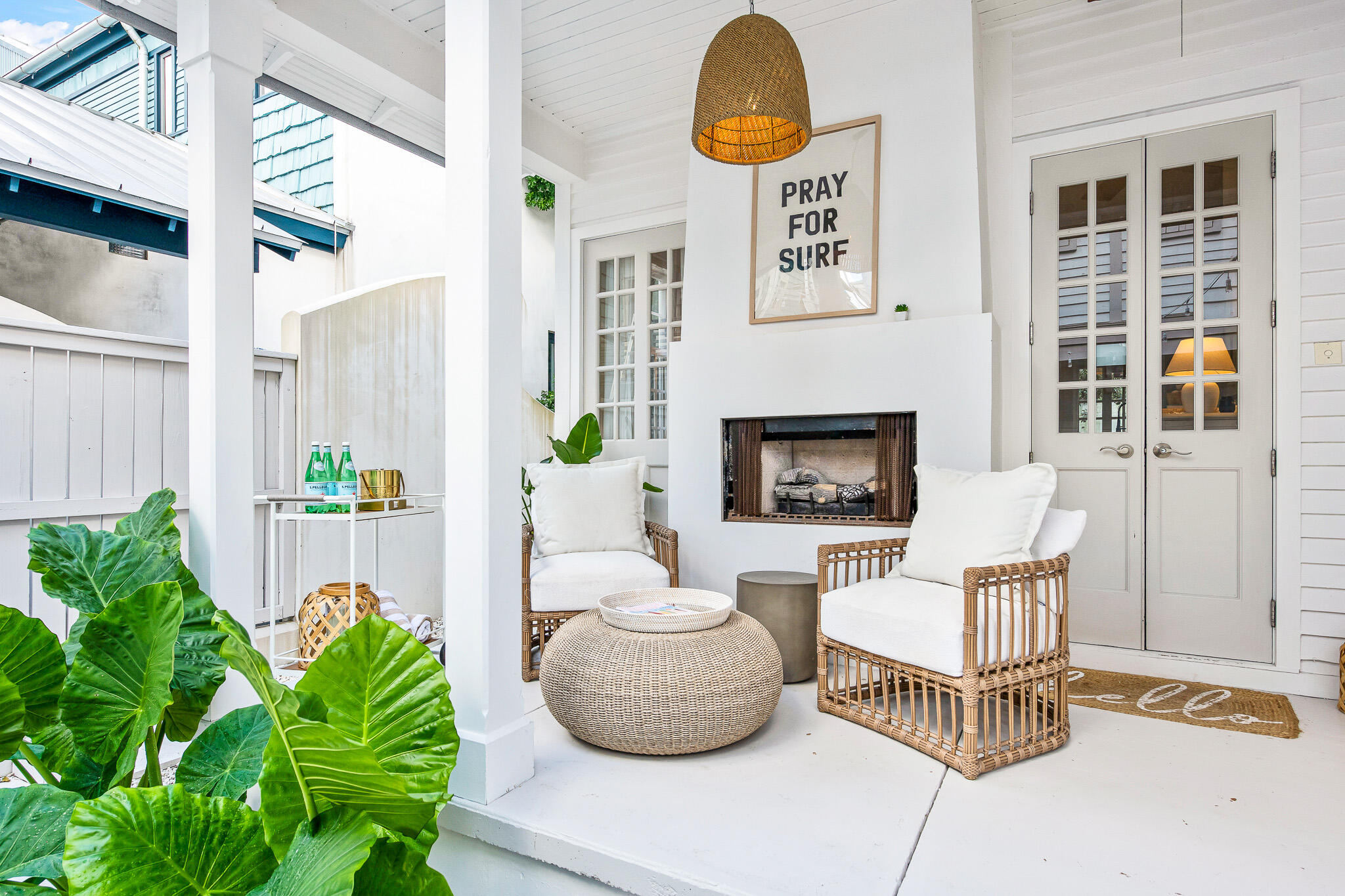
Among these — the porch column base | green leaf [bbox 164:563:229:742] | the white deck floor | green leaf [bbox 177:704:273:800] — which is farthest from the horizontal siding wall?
green leaf [bbox 164:563:229:742]

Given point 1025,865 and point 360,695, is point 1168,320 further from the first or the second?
point 360,695

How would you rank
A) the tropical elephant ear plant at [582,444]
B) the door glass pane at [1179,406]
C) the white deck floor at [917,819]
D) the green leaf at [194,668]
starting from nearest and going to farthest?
the white deck floor at [917,819] → the green leaf at [194,668] → the door glass pane at [1179,406] → the tropical elephant ear plant at [582,444]

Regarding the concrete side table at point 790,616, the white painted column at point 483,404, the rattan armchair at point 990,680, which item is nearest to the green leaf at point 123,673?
the white painted column at point 483,404

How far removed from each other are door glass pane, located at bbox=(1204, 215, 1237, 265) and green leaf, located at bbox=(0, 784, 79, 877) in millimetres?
4206

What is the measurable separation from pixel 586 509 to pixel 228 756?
211 cm

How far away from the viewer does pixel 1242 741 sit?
7.73ft

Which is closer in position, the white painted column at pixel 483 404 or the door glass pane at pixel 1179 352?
the white painted column at pixel 483 404

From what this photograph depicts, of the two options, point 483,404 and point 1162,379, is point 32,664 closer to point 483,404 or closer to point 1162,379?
point 483,404

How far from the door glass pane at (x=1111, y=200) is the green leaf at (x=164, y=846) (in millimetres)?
3927

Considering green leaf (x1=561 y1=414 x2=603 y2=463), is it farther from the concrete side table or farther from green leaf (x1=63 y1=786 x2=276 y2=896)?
green leaf (x1=63 y1=786 x2=276 y2=896)

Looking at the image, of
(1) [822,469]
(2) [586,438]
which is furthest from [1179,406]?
(2) [586,438]

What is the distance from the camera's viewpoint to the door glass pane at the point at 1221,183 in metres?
3.23

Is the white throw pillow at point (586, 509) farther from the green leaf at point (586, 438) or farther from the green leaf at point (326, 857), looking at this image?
the green leaf at point (326, 857)

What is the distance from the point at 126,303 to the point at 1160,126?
6.56m
